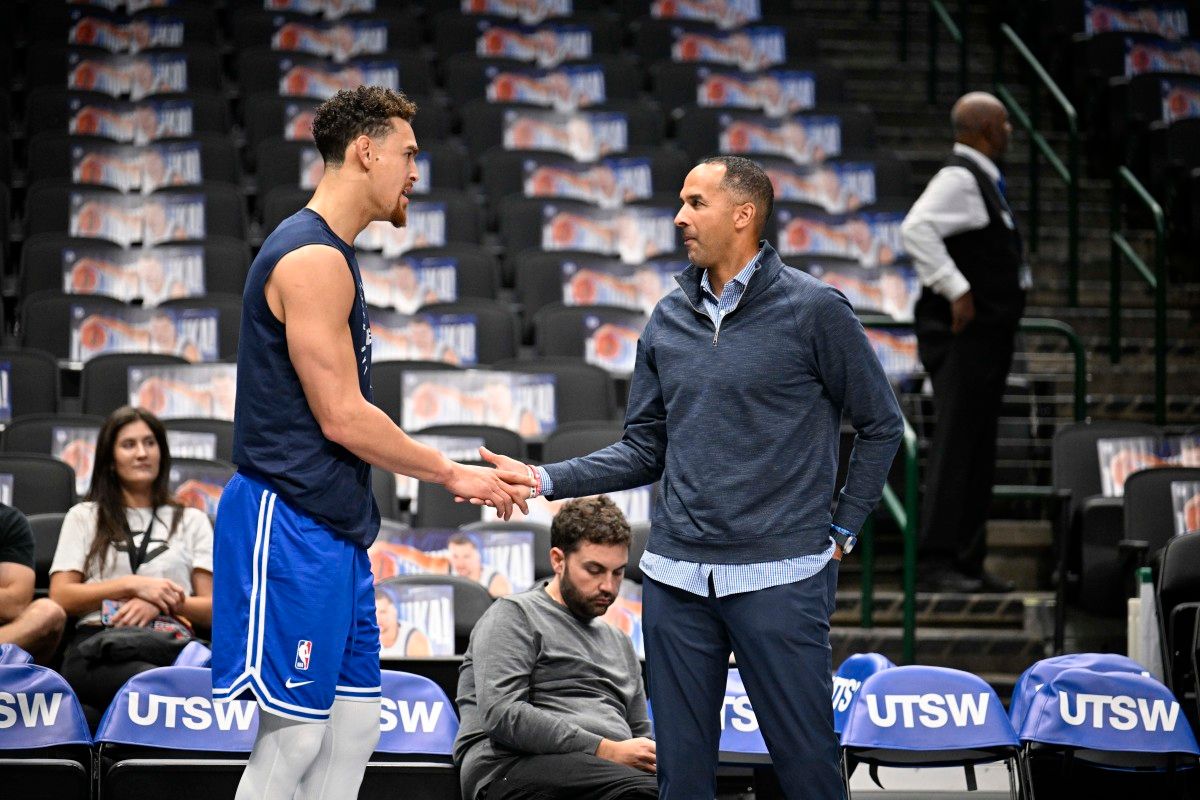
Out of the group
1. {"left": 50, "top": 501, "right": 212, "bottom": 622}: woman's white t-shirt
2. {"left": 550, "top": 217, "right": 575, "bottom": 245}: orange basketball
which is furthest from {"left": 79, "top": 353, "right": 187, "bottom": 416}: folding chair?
{"left": 550, "top": 217, "right": 575, "bottom": 245}: orange basketball

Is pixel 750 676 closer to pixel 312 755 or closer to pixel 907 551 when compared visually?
pixel 312 755

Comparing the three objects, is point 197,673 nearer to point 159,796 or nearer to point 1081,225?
point 159,796

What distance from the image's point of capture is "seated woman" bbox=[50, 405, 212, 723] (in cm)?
493

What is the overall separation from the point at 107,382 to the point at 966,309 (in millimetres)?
3555

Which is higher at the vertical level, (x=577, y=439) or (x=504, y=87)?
(x=504, y=87)

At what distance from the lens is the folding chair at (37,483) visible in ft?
18.9

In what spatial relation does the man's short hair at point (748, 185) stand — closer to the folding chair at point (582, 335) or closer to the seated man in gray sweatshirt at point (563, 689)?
the seated man in gray sweatshirt at point (563, 689)

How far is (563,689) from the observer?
14.3 feet

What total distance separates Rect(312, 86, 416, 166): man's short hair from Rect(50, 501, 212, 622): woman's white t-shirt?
A: 2382 millimetres

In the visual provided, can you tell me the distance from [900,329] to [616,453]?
14.3 feet

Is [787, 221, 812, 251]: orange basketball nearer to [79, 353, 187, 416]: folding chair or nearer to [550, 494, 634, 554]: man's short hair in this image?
[79, 353, 187, 416]: folding chair

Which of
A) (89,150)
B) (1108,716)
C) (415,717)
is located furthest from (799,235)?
(415,717)

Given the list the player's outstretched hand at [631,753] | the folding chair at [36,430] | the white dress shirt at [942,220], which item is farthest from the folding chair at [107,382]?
the player's outstretched hand at [631,753]

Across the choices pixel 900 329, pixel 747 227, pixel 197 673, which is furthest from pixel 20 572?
pixel 900 329
